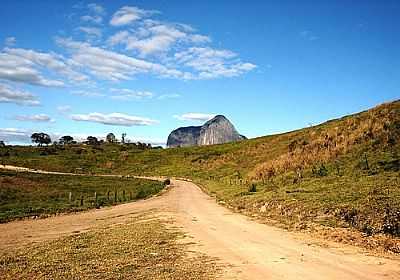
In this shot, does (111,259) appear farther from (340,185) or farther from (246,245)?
(340,185)

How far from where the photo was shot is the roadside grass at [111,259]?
1362cm

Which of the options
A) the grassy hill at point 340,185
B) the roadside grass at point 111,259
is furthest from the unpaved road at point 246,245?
the grassy hill at point 340,185

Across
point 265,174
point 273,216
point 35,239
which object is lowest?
point 35,239

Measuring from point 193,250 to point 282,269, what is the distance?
479cm

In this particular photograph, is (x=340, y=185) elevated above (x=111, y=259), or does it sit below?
above

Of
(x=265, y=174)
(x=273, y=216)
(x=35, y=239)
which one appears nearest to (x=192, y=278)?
(x=35, y=239)

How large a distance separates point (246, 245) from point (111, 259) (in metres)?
6.31

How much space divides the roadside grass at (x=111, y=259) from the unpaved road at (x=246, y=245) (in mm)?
1249

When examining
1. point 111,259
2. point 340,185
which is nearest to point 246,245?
point 111,259

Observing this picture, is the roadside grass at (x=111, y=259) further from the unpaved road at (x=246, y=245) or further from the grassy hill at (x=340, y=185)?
the grassy hill at (x=340, y=185)

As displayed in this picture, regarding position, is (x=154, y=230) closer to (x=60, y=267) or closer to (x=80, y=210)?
(x=60, y=267)

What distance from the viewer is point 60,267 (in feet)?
48.3

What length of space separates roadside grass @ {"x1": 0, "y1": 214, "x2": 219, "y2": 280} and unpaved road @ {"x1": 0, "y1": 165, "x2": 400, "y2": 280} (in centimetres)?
125

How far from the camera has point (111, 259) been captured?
1581cm
